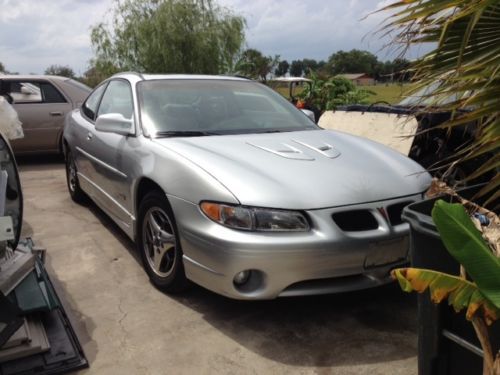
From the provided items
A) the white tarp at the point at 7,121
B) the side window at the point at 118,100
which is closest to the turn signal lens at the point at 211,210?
the white tarp at the point at 7,121

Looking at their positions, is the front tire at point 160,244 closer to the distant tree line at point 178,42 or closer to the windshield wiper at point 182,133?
the windshield wiper at point 182,133

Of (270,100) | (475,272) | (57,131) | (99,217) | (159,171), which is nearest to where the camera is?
(475,272)

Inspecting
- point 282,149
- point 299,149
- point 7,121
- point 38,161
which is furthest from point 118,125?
point 38,161

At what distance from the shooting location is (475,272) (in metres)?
1.43

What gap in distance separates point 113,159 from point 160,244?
3.32ft

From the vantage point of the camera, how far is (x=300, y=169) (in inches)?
118

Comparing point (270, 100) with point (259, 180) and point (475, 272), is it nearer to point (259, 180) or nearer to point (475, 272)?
point (259, 180)

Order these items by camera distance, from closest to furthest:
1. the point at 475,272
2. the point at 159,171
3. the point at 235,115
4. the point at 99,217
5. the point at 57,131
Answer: the point at 475,272, the point at 159,171, the point at 235,115, the point at 99,217, the point at 57,131

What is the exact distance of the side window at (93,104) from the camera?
4.90m

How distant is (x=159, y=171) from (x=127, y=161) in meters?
0.54

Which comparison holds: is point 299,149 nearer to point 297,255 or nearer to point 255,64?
point 297,255

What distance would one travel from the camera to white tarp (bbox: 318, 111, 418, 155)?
5.23m

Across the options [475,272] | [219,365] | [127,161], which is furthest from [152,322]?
[475,272]

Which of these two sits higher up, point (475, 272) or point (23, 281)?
point (475, 272)
